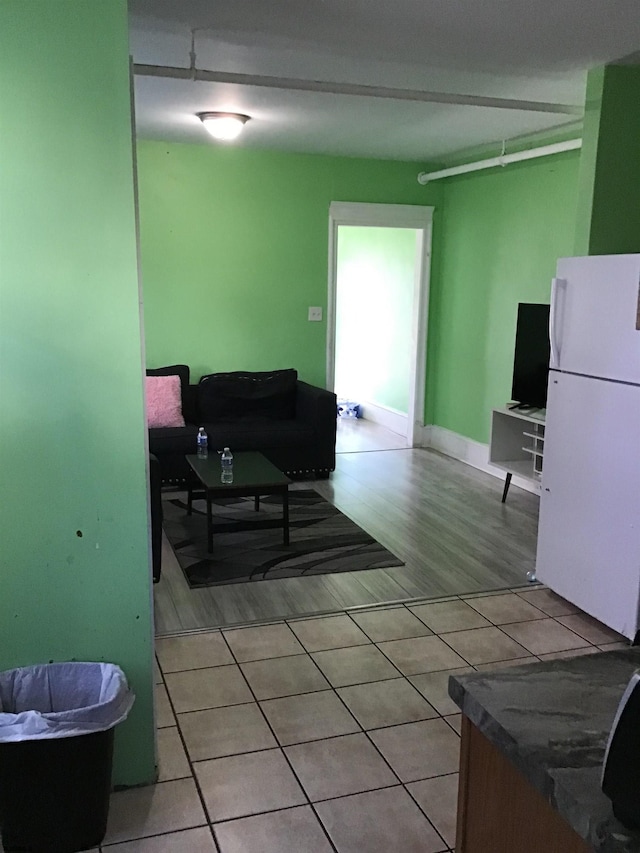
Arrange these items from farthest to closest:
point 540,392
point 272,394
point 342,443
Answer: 1. point 342,443
2. point 272,394
3. point 540,392

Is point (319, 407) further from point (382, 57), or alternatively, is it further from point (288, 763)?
point (288, 763)

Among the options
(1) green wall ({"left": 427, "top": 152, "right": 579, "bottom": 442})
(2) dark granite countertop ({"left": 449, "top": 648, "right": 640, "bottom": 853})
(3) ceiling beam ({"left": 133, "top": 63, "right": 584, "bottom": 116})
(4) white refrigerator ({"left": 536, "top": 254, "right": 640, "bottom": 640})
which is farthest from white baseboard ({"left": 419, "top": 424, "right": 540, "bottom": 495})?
(2) dark granite countertop ({"left": 449, "top": 648, "right": 640, "bottom": 853})

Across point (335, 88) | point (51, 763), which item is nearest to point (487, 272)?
point (335, 88)

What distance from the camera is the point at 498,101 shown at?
3777 millimetres

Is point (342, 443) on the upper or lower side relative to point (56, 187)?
lower

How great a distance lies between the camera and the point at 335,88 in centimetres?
353

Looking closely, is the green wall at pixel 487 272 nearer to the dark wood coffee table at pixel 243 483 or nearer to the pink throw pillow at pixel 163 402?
the dark wood coffee table at pixel 243 483

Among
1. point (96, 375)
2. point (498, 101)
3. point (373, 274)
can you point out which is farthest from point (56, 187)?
point (373, 274)

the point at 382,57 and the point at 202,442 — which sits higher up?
the point at 382,57

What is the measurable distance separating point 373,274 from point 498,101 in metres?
4.12

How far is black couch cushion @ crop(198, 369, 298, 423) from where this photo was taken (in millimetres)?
5832

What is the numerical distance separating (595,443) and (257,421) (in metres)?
3.07

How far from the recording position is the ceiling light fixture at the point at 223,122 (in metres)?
4.64

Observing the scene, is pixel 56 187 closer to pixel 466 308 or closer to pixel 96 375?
pixel 96 375
